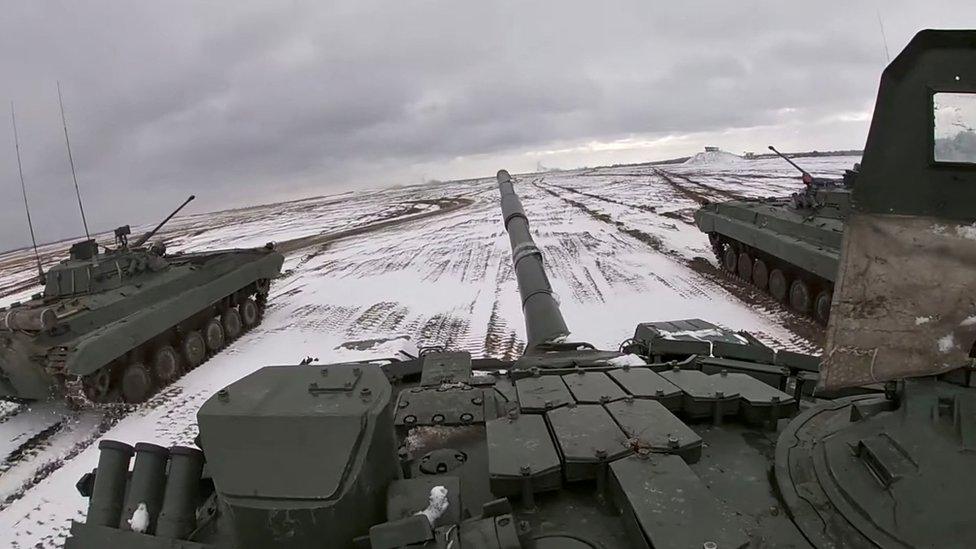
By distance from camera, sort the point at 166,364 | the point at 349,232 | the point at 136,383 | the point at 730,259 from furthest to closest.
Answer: the point at 349,232 < the point at 730,259 < the point at 166,364 < the point at 136,383

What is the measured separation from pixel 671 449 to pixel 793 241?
10.6 meters

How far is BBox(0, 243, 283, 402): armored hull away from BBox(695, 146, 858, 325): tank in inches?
447

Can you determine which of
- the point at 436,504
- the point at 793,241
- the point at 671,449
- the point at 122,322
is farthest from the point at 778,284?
the point at 122,322

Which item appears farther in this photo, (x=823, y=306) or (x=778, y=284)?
(x=778, y=284)

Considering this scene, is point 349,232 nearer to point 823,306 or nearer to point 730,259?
point 730,259

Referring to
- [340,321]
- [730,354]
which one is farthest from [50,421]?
[730,354]

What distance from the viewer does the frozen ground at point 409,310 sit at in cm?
786

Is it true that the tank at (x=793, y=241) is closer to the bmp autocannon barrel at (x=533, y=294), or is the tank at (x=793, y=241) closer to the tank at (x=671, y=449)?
the bmp autocannon barrel at (x=533, y=294)

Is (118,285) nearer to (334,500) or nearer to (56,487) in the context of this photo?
(56,487)

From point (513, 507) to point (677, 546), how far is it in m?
0.92

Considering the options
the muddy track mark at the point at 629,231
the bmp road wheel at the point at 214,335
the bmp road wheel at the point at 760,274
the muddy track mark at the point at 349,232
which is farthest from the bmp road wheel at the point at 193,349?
the muddy track mark at the point at 349,232

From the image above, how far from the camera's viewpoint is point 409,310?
13641 mm

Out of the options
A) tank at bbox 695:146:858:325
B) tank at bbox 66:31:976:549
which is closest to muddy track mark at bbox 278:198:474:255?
tank at bbox 695:146:858:325

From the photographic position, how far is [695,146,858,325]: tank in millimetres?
11164
